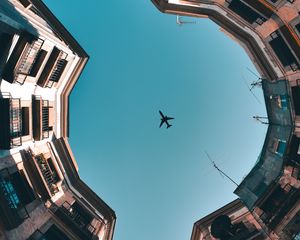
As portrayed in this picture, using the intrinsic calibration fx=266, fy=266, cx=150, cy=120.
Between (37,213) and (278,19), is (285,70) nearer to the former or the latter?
(278,19)

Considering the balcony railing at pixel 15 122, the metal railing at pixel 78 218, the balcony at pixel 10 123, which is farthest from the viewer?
the metal railing at pixel 78 218

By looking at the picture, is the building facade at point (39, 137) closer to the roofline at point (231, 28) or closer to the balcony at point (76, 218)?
the balcony at point (76, 218)

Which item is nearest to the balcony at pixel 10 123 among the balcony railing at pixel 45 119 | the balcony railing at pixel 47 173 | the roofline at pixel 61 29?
the balcony railing at pixel 47 173

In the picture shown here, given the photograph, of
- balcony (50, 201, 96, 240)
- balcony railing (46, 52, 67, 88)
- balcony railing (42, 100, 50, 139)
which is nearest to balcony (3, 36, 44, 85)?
balcony railing (46, 52, 67, 88)

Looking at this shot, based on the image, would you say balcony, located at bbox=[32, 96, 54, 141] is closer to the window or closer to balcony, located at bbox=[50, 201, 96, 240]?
balcony, located at bbox=[50, 201, 96, 240]

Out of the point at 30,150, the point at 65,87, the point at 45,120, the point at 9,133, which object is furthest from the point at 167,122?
the point at 9,133

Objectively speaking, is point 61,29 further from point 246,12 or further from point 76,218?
point 76,218
